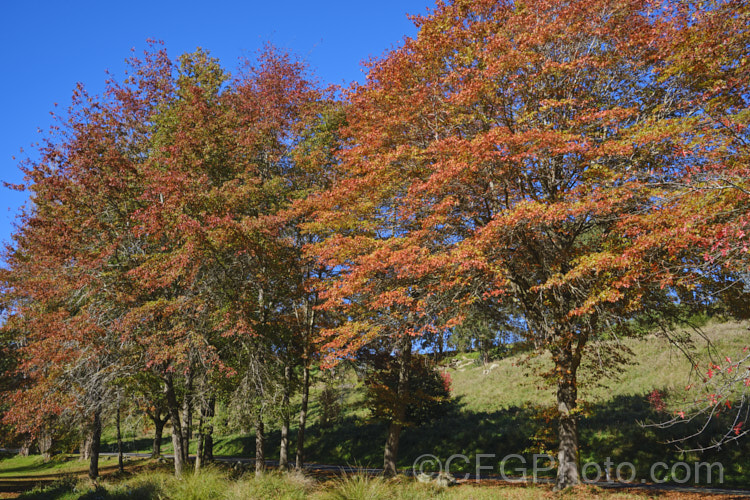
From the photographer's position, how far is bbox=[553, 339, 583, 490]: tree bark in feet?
38.7

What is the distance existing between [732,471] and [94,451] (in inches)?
1021

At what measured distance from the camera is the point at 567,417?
12.1 m

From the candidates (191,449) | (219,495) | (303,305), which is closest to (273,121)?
(303,305)

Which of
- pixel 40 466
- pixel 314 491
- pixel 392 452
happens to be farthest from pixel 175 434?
pixel 40 466

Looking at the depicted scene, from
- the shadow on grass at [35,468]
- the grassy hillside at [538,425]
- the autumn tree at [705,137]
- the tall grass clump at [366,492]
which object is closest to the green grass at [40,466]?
the shadow on grass at [35,468]

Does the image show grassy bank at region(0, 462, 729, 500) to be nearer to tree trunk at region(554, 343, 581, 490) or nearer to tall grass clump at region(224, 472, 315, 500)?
tall grass clump at region(224, 472, 315, 500)

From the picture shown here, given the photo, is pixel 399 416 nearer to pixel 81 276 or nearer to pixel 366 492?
pixel 366 492

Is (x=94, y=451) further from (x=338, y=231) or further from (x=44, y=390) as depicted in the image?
(x=338, y=231)

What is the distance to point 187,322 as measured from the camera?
13.5 meters

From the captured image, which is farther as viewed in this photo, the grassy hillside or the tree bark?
the grassy hillside

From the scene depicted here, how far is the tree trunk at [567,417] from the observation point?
11773 mm

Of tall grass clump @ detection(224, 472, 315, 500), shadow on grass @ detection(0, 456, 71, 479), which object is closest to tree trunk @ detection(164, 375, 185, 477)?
tall grass clump @ detection(224, 472, 315, 500)

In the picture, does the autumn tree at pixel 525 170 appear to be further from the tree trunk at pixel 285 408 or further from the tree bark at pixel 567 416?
the tree trunk at pixel 285 408

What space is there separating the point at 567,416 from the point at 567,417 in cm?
4
